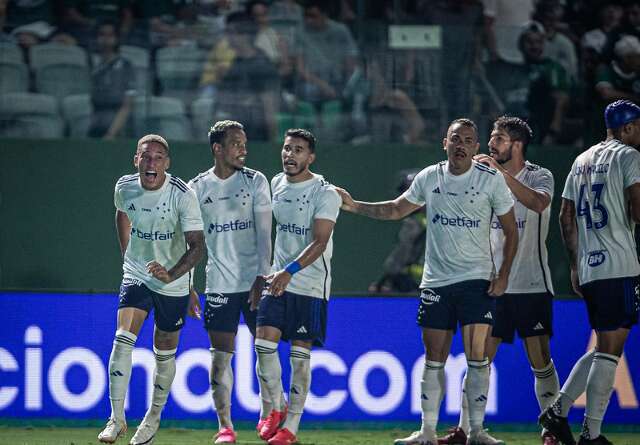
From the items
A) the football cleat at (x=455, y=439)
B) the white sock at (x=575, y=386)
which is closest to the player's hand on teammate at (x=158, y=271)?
the football cleat at (x=455, y=439)

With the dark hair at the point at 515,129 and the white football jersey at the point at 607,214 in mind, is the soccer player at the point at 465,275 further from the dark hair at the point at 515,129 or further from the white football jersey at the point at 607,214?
the dark hair at the point at 515,129

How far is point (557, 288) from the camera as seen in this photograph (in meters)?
10.3

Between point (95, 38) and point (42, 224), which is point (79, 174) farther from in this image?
point (95, 38)

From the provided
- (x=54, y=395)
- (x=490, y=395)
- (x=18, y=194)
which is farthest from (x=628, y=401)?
(x=18, y=194)

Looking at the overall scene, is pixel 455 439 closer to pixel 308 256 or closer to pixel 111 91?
pixel 308 256

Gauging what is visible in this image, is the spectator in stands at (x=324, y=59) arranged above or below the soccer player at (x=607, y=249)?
above

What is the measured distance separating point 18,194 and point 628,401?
5.26 m

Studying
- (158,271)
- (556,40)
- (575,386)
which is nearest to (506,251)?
(575,386)

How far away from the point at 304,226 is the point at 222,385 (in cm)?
125

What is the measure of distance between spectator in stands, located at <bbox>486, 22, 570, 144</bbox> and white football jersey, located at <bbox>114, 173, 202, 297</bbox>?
13.3 ft

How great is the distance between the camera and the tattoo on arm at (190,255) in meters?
7.66

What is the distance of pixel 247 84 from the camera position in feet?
36.2

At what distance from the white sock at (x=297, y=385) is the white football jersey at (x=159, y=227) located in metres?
0.86

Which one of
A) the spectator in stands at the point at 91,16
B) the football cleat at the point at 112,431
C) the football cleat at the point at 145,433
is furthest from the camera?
the spectator in stands at the point at 91,16
